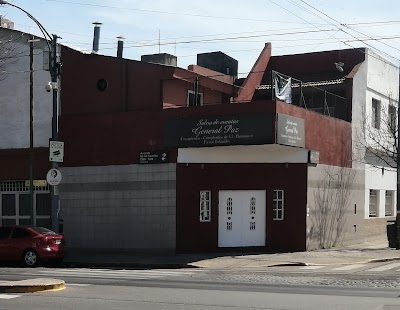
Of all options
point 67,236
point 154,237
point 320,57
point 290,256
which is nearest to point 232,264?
point 290,256

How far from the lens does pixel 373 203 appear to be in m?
33.7

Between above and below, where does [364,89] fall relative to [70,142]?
above

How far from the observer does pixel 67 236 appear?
27750 mm

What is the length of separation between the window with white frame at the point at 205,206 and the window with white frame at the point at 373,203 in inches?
440


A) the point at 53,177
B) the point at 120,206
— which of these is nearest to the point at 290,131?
the point at 120,206

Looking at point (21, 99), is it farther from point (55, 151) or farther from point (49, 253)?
point (49, 253)

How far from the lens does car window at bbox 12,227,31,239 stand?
22.9 metres

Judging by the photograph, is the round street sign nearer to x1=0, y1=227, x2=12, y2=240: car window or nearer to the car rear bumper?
x1=0, y1=227, x2=12, y2=240: car window

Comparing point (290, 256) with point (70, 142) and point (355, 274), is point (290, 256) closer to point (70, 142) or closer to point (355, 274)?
point (355, 274)

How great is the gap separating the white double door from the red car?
6217mm

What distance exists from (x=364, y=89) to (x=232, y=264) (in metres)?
13.7

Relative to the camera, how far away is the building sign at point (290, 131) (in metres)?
23.3

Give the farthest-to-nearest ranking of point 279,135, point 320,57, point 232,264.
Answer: point 320,57
point 279,135
point 232,264

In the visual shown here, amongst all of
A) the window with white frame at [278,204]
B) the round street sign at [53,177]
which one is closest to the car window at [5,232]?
the round street sign at [53,177]
